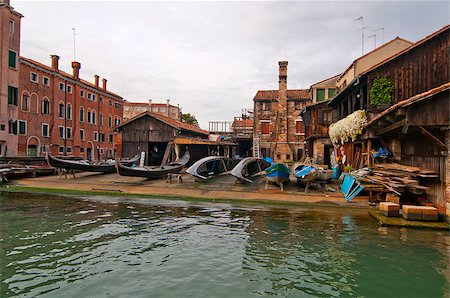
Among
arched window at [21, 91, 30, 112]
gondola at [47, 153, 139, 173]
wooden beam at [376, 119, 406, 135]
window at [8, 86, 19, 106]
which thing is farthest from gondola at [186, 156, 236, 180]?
arched window at [21, 91, 30, 112]

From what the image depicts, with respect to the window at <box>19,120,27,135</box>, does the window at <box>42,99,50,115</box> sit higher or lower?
higher

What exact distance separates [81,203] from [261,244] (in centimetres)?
976

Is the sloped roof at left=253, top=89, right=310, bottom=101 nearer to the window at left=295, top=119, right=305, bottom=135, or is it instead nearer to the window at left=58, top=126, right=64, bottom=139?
the window at left=295, top=119, right=305, bottom=135

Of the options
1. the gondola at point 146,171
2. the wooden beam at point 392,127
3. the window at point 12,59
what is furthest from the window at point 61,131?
the wooden beam at point 392,127

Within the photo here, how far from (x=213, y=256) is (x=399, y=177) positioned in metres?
8.89

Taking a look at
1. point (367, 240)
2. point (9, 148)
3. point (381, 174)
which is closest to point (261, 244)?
point (367, 240)

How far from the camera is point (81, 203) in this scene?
1397 cm

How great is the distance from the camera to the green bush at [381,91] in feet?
50.2

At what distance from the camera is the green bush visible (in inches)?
602

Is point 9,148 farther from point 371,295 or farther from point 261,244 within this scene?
point 371,295

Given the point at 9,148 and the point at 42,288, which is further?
the point at 9,148

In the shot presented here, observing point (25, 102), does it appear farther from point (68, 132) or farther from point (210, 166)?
point (210, 166)

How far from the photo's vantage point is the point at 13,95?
29781mm

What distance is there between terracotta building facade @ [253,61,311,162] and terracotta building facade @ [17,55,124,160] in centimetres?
1824
